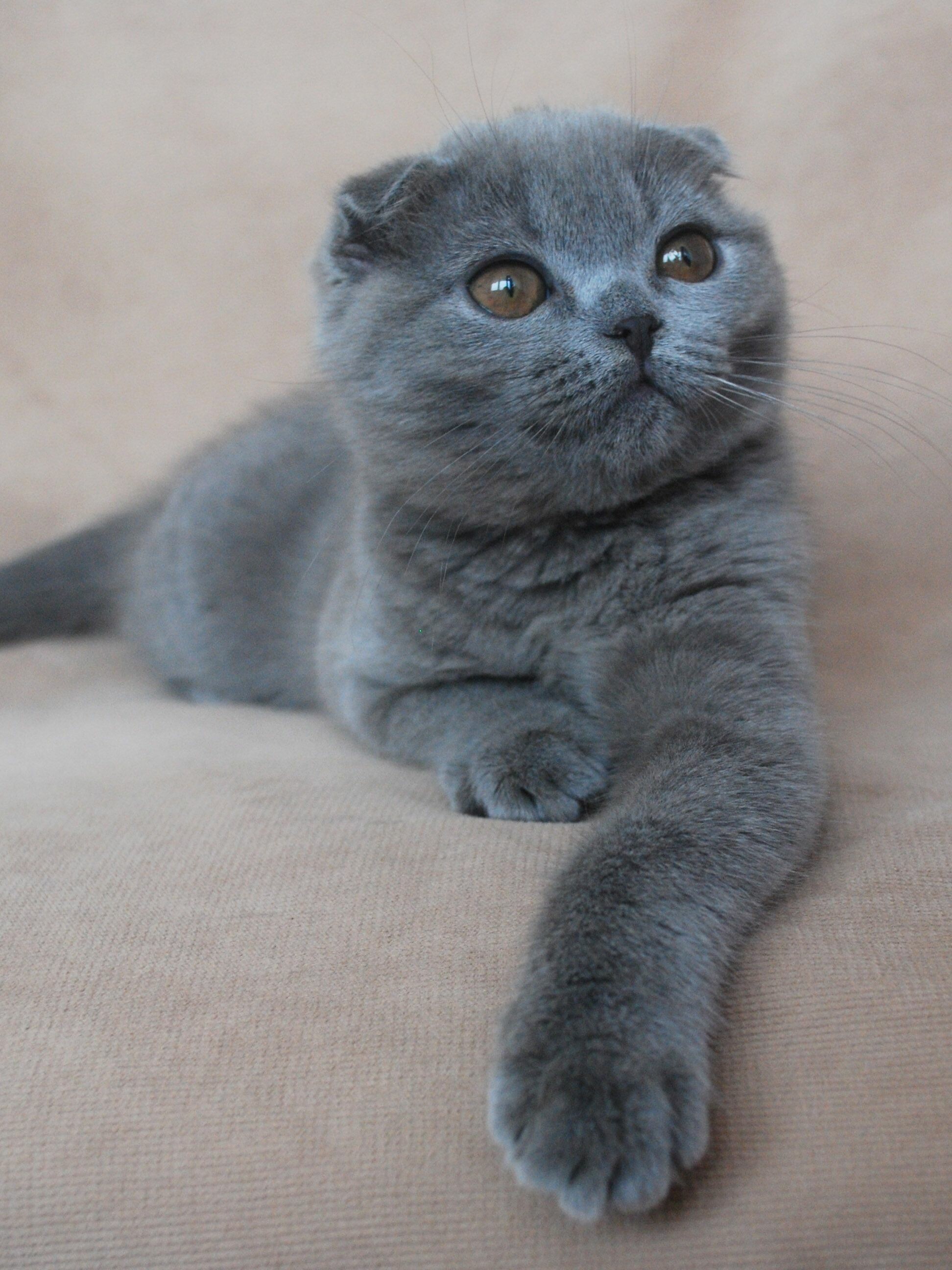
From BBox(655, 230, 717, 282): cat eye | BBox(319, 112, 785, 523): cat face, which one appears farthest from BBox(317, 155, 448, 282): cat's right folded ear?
BBox(655, 230, 717, 282): cat eye

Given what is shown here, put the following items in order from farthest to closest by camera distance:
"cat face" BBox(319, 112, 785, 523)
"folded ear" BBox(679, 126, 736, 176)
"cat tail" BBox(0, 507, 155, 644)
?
1. "cat tail" BBox(0, 507, 155, 644)
2. "folded ear" BBox(679, 126, 736, 176)
3. "cat face" BBox(319, 112, 785, 523)

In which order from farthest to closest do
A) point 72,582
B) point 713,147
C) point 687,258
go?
point 72,582, point 713,147, point 687,258

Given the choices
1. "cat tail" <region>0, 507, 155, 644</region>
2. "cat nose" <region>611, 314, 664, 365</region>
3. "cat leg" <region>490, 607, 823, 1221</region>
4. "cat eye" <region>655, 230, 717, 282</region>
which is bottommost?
"cat tail" <region>0, 507, 155, 644</region>

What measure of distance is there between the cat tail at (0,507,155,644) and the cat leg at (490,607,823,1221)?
4.07 ft

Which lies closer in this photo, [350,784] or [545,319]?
[545,319]

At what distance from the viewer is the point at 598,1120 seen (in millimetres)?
711

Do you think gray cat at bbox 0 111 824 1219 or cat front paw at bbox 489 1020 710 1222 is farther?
gray cat at bbox 0 111 824 1219

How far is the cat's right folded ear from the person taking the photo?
1.22 metres

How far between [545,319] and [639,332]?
0.09m

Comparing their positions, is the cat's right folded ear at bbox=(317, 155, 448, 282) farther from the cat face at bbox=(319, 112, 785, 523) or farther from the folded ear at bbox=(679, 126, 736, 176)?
the folded ear at bbox=(679, 126, 736, 176)

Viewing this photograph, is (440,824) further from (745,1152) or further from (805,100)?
(805,100)

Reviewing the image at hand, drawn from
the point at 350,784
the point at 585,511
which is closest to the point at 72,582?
the point at 350,784

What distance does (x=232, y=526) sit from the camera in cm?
193

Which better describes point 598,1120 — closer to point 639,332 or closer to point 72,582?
point 639,332
